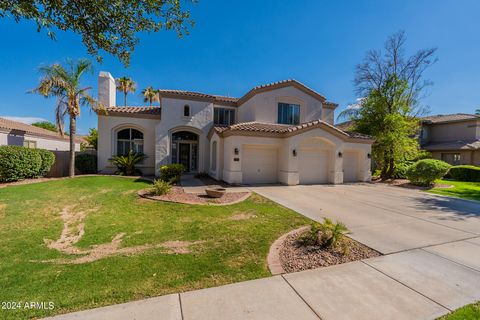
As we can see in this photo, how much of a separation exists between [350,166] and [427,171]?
4.65m

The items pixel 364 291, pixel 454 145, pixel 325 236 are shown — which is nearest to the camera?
pixel 364 291

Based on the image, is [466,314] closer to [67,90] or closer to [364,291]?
[364,291]

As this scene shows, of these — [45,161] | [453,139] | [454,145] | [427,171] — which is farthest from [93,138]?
[453,139]

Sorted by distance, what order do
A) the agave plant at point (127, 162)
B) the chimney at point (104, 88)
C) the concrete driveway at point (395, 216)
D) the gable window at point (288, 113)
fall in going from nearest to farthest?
the concrete driveway at point (395, 216) → the agave plant at point (127, 162) → the chimney at point (104, 88) → the gable window at point (288, 113)

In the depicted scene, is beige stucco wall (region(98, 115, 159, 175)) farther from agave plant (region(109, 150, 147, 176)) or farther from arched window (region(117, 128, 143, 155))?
agave plant (region(109, 150, 147, 176))

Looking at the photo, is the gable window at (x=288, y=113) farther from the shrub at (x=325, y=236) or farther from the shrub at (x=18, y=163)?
the shrub at (x=18, y=163)

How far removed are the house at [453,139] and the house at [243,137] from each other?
16.3 meters

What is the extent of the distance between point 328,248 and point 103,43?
7591 millimetres

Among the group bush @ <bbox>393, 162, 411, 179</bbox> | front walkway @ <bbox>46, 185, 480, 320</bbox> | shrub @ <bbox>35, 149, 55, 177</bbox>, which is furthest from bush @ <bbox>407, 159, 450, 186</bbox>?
shrub @ <bbox>35, 149, 55, 177</bbox>

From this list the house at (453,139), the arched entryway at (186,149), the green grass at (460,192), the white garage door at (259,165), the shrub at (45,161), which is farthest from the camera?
the house at (453,139)

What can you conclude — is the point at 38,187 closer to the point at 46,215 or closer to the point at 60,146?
the point at 46,215

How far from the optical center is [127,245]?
511 centimetres

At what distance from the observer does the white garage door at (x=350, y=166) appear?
664 inches

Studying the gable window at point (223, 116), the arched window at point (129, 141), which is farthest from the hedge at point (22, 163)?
the gable window at point (223, 116)
